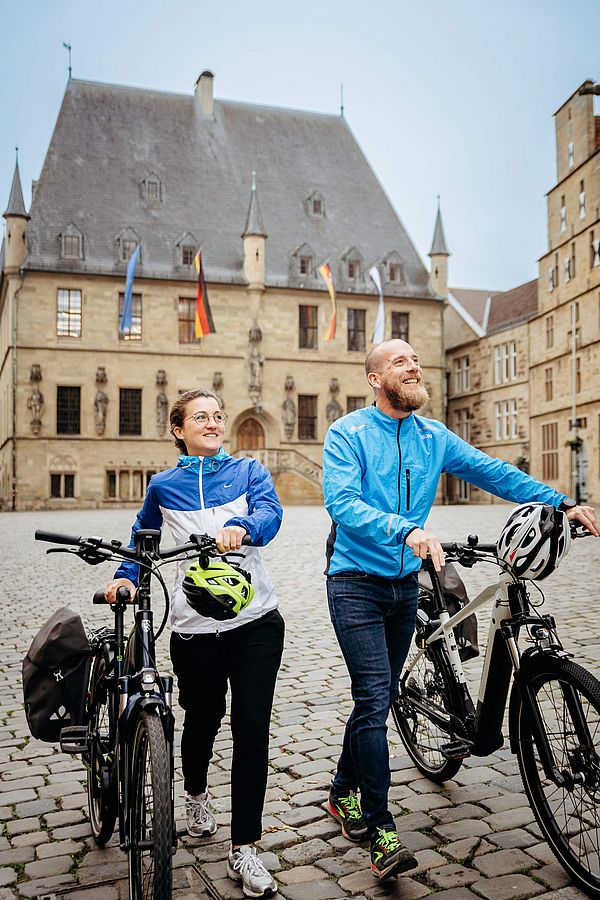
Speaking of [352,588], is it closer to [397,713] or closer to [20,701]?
[397,713]

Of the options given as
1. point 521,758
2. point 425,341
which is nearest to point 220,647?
point 521,758

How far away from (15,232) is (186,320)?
785 centimetres

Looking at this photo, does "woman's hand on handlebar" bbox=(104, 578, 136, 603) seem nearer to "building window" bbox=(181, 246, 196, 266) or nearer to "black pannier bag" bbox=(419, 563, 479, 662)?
"black pannier bag" bbox=(419, 563, 479, 662)

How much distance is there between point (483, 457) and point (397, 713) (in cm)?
135

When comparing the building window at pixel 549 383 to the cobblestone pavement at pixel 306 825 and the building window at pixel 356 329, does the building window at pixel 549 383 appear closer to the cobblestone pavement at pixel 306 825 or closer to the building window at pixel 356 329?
the building window at pixel 356 329

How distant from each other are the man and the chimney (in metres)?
43.8

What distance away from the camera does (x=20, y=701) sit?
552 cm

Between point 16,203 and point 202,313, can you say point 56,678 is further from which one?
point 16,203

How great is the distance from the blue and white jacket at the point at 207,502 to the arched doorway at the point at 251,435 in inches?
1447

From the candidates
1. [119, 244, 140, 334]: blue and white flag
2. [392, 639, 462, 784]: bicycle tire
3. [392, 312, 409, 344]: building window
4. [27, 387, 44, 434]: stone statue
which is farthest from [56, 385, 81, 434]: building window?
[392, 639, 462, 784]: bicycle tire

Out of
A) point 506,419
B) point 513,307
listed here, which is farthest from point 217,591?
point 513,307

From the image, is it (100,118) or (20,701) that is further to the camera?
(100,118)

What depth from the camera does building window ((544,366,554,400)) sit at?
38.1 metres

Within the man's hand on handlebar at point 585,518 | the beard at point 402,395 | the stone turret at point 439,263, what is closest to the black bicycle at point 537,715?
the man's hand on handlebar at point 585,518
